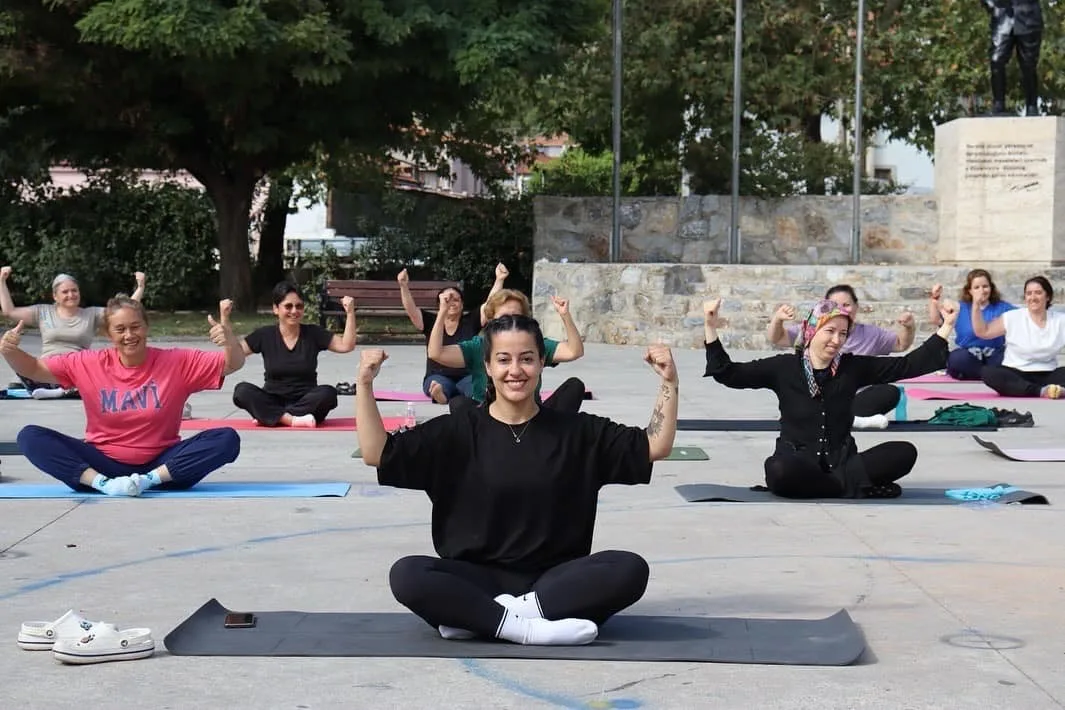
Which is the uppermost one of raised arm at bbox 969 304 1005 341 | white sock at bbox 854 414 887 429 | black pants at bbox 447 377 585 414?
raised arm at bbox 969 304 1005 341

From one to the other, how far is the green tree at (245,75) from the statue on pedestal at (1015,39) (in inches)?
210

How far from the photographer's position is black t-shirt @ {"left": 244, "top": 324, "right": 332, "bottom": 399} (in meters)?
13.2

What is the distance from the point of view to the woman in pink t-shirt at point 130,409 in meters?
8.88

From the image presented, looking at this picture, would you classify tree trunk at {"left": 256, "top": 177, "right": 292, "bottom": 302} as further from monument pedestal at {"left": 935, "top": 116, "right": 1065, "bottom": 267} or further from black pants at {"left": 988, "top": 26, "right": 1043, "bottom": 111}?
black pants at {"left": 988, "top": 26, "right": 1043, "bottom": 111}

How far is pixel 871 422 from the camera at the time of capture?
12727mm

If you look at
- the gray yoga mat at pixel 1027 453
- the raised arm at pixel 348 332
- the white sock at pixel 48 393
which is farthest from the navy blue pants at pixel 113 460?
the white sock at pixel 48 393

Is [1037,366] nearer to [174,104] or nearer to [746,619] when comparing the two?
[746,619]

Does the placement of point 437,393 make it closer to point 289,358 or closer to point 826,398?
point 289,358

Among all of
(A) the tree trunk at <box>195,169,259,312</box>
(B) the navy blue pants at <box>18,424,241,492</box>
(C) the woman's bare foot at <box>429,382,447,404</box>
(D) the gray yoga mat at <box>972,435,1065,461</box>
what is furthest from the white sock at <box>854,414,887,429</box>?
(A) the tree trunk at <box>195,169,259,312</box>

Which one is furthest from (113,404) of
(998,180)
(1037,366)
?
(998,180)

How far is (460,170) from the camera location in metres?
75.9

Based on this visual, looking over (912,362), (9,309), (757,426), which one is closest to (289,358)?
(9,309)

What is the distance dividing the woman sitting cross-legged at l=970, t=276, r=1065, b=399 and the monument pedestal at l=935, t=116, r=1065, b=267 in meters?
7.97

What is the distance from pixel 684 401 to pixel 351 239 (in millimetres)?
18684
